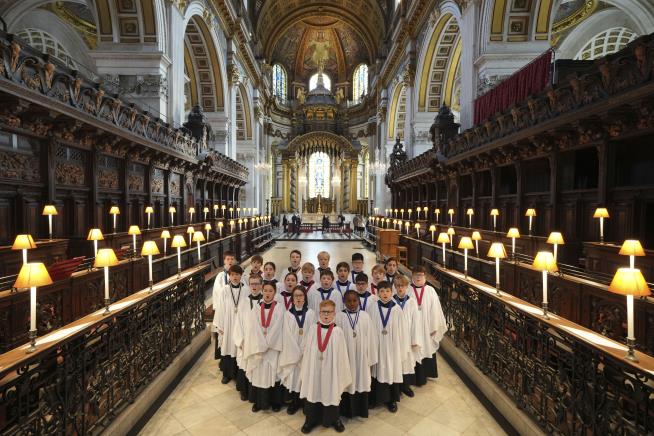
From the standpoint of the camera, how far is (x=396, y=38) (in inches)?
875

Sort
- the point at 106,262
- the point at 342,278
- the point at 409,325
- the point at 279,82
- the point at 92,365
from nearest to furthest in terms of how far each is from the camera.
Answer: the point at 92,365 < the point at 106,262 < the point at 409,325 < the point at 342,278 < the point at 279,82

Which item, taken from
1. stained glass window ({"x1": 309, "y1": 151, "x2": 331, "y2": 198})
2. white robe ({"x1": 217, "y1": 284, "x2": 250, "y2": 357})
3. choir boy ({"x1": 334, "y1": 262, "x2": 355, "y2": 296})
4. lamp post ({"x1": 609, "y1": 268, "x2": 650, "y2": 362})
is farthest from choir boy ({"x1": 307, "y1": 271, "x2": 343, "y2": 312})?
stained glass window ({"x1": 309, "y1": 151, "x2": 331, "y2": 198})

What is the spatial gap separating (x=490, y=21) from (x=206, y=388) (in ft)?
43.5

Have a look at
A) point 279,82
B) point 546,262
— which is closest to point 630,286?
point 546,262

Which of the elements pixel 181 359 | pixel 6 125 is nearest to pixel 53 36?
pixel 6 125

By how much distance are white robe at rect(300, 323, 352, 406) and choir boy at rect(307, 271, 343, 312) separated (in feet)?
2.59

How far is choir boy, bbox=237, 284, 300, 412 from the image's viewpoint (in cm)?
374

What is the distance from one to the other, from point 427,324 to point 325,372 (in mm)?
1788

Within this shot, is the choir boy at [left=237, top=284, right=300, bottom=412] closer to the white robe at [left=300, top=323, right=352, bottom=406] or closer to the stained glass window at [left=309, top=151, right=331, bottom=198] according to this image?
the white robe at [left=300, top=323, right=352, bottom=406]

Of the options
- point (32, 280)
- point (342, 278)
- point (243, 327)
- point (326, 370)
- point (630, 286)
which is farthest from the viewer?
point (342, 278)

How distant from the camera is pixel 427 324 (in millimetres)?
4578

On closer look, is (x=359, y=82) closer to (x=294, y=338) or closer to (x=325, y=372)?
(x=294, y=338)

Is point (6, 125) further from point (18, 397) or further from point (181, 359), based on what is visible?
point (18, 397)

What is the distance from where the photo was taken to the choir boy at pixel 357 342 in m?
3.63
